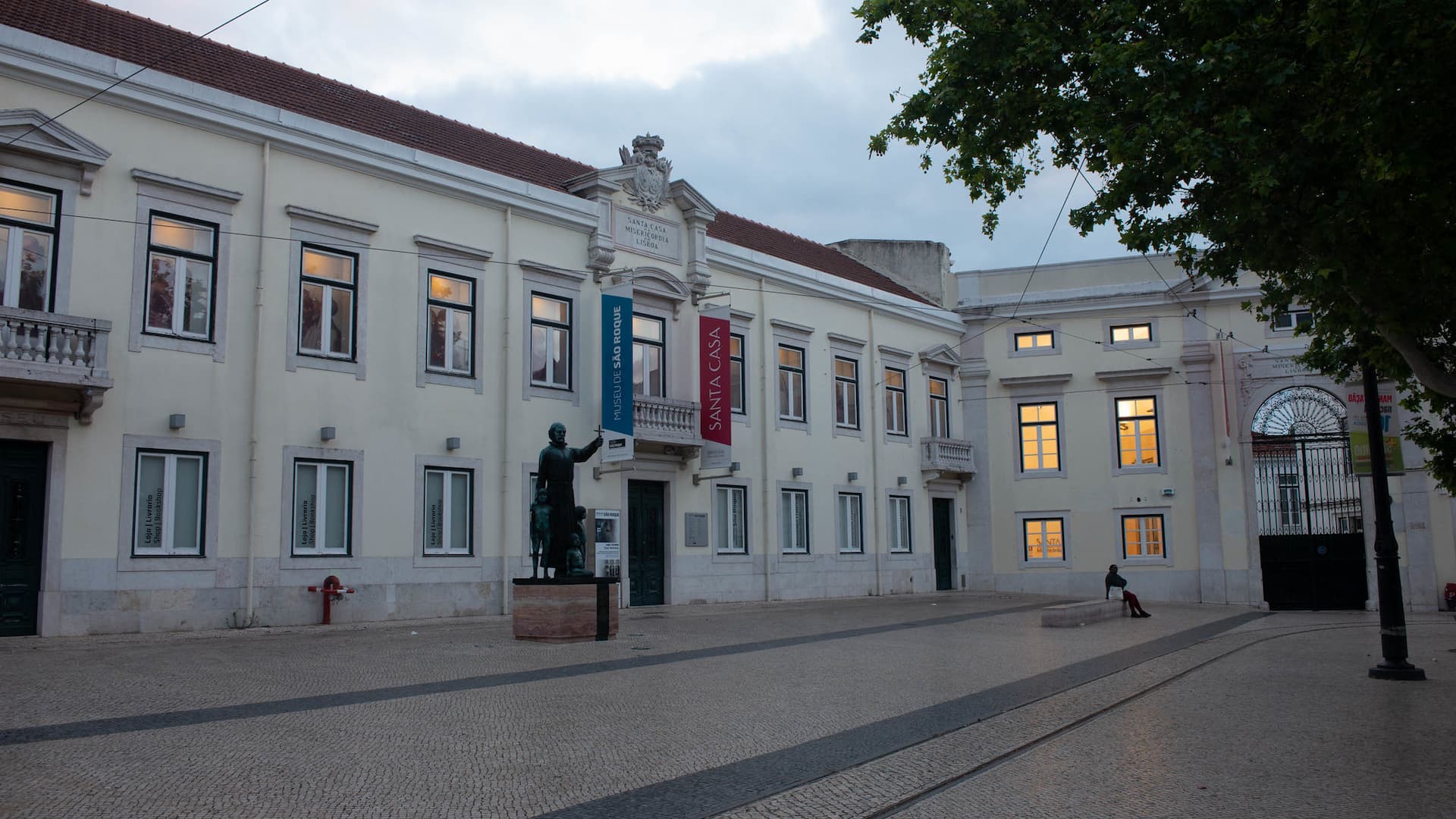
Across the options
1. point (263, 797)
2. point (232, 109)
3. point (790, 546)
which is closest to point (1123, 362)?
point (790, 546)

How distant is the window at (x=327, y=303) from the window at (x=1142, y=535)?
75.4 ft

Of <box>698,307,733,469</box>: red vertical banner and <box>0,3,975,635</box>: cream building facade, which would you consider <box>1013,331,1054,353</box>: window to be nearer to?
<box>0,3,975,635</box>: cream building facade

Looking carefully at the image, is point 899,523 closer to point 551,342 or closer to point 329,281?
point 551,342

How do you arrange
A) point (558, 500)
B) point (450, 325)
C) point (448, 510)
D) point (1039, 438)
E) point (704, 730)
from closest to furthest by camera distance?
point (704, 730)
point (558, 500)
point (448, 510)
point (450, 325)
point (1039, 438)

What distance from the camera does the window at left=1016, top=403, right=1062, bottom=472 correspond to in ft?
111

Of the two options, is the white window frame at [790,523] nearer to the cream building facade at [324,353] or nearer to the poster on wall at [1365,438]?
the cream building facade at [324,353]

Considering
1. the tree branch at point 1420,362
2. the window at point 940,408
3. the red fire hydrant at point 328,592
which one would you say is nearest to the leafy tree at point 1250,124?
the tree branch at point 1420,362

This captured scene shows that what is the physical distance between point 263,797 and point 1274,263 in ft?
30.4

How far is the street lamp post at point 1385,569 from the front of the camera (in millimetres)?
12297

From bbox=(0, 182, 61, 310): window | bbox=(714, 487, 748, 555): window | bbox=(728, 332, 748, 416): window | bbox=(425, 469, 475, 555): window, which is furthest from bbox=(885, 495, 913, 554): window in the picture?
bbox=(0, 182, 61, 310): window

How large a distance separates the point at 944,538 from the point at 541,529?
69.7ft

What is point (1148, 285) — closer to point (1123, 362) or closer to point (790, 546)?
point (1123, 362)

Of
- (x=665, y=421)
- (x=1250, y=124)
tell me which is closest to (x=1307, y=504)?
(x=665, y=421)

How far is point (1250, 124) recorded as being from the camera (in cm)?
930
